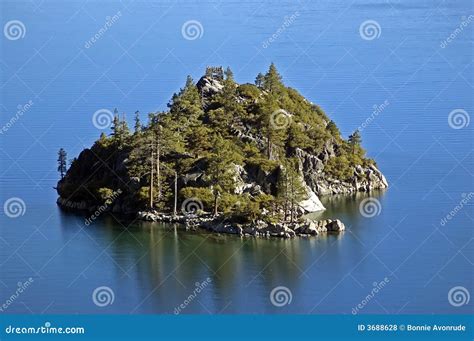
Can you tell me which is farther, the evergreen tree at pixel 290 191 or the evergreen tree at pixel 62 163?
the evergreen tree at pixel 62 163

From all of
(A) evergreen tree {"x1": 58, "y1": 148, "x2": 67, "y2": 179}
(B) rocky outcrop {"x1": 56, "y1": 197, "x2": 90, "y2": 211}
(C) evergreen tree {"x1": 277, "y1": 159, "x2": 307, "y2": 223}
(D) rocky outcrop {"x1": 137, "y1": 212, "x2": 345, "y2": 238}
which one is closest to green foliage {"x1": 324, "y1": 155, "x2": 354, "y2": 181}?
(C) evergreen tree {"x1": 277, "y1": 159, "x2": 307, "y2": 223}

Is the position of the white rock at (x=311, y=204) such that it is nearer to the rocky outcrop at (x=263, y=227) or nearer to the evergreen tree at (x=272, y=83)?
the rocky outcrop at (x=263, y=227)

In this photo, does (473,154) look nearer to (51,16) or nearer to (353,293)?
(353,293)

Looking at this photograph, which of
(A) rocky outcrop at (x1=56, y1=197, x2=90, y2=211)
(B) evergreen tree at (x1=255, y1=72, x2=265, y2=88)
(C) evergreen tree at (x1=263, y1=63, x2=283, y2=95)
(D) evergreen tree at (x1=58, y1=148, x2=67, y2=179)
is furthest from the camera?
(B) evergreen tree at (x1=255, y1=72, x2=265, y2=88)

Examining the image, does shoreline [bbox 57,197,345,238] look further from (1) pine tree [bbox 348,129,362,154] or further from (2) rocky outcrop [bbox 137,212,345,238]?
(1) pine tree [bbox 348,129,362,154]

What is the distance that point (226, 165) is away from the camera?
5116cm

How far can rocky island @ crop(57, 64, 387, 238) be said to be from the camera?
49812 millimetres

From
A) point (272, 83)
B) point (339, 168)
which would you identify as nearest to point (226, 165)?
point (339, 168)

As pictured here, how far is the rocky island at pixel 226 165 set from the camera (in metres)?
49.8


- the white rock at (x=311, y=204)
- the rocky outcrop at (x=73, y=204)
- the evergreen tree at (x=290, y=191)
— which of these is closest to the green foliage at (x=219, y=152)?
the evergreen tree at (x=290, y=191)

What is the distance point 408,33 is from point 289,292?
2591 inches


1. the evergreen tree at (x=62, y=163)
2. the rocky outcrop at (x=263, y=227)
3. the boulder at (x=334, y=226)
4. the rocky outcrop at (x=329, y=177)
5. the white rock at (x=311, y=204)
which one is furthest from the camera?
the evergreen tree at (x=62, y=163)

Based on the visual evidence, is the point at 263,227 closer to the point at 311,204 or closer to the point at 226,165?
the point at 226,165


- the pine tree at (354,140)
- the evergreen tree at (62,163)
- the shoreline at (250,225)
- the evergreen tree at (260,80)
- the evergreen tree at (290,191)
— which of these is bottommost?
the evergreen tree at (62,163)
